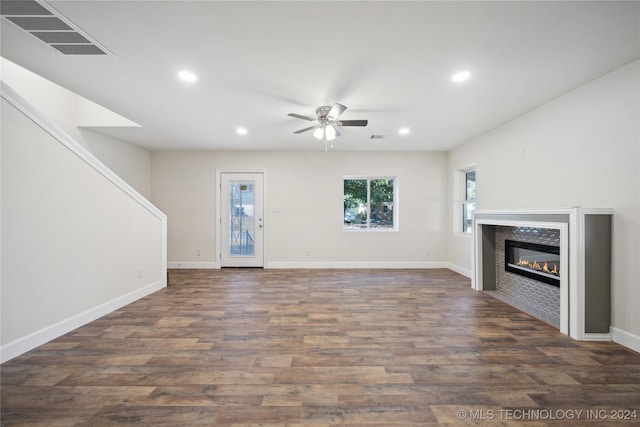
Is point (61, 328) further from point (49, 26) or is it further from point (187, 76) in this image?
point (187, 76)

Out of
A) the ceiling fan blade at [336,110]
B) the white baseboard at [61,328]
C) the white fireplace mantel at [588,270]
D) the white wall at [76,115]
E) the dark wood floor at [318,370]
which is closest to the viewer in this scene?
the dark wood floor at [318,370]

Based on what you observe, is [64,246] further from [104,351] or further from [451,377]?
[451,377]

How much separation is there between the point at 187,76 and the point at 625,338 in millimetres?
4800

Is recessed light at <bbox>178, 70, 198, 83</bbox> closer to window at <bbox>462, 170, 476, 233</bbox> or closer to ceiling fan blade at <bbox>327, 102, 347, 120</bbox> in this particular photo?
ceiling fan blade at <bbox>327, 102, 347, 120</bbox>

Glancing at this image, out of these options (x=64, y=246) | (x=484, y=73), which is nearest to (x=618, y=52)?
(x=484, y=73)

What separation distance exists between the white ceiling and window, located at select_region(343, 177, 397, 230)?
2.55 m

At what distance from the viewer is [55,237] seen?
2.65 meters

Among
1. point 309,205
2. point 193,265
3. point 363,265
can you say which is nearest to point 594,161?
point 363,265

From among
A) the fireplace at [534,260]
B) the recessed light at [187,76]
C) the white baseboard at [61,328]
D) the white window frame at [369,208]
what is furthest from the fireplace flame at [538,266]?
the white baseboard at [61,328]

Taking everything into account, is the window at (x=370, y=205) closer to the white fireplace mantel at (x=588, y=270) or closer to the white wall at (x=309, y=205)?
the white wall at (x=309, y=205)

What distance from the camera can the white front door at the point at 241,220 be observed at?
6.09 metres

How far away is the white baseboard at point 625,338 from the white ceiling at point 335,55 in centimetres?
244

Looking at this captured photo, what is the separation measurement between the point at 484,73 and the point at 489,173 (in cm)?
237

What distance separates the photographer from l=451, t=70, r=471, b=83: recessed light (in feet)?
8.53
